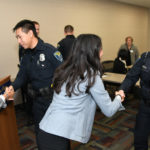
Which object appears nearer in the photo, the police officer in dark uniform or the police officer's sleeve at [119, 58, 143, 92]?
the police officer's sleeve at [119, 58, 143, 92]

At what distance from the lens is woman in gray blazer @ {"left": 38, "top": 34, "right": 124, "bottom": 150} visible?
1.15 meters

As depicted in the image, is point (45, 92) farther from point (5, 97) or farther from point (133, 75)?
point (133, 75)

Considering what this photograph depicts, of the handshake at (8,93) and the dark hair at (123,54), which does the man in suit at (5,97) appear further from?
the dark hair at (123,54)

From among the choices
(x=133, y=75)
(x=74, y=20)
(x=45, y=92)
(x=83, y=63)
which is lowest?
(x=45, y=92)

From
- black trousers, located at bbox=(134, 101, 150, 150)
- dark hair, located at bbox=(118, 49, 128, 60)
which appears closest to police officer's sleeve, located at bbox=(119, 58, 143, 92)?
black trousers, located at bbox=(134, 101, 150, 150)

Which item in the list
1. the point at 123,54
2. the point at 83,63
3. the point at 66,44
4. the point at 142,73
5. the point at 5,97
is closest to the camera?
the point at 83,63

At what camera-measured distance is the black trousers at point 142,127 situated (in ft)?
5.86

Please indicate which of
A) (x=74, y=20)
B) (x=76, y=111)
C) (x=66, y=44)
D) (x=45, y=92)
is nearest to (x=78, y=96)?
(x=76, y=111)

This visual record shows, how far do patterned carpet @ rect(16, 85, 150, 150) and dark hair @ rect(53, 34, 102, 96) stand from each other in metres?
1.58

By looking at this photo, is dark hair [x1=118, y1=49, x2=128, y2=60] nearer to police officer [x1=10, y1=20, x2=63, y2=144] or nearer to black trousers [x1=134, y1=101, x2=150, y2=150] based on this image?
black trousers [x1=134, y1=101, x2=150, y2=150]

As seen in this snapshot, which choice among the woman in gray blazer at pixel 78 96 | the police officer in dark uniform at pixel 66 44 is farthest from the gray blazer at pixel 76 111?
the police officer in dark uniform at pixel 66 44

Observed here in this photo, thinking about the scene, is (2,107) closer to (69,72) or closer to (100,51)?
(69,72)

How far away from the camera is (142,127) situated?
1.83 meters

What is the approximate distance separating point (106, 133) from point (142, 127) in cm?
112
